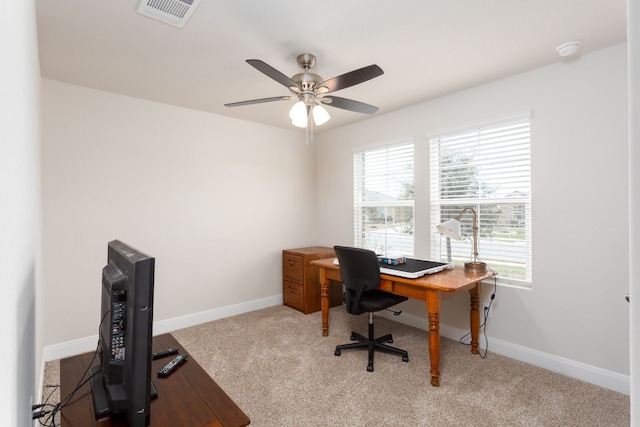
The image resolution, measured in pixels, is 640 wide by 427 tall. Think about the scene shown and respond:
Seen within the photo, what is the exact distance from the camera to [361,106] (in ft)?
8.10

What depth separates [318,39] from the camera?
2.18 meters

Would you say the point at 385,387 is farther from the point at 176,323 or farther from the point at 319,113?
the point at 176,323

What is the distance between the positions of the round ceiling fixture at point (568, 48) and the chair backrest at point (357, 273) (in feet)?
6.47

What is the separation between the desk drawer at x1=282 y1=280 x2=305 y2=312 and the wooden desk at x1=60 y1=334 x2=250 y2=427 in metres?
2.65

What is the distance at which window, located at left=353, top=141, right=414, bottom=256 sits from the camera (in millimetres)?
3648

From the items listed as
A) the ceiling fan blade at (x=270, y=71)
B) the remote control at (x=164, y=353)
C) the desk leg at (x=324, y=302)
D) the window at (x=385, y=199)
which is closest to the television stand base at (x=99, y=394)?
the remote control at (x=164, y=353)

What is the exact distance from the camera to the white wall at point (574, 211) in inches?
90.1

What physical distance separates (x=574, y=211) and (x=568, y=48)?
1.17 metres

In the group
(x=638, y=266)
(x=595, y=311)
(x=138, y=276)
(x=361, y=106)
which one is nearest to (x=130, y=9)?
(x=361, y=106)

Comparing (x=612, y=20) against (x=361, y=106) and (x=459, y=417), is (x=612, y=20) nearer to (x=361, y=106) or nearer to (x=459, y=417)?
(x=361, y=106)

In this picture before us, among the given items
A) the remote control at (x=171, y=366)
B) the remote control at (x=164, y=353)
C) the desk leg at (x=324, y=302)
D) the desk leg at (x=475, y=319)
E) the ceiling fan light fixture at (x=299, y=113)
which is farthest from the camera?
the desk leg at (x=324, y=302)

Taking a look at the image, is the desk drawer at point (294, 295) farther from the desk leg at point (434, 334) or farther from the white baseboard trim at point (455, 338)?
the desk leg at point (434, 334)

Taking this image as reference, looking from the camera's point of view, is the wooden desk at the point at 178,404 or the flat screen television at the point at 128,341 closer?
the flat screen television at the point at 128,341

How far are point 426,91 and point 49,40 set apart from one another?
2.96 m
